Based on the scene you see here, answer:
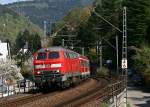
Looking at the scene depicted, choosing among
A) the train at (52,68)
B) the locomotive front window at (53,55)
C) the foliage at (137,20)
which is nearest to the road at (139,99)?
the train at (52,68)

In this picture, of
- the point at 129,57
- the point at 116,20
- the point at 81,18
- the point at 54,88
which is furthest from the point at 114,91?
the point at 81,18

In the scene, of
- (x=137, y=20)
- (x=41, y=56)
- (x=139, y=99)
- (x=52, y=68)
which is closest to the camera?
(x=52, y=68)

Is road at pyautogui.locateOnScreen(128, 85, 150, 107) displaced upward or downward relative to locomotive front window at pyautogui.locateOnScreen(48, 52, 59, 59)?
downward

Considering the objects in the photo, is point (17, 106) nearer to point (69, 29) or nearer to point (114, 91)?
point (114, 91)

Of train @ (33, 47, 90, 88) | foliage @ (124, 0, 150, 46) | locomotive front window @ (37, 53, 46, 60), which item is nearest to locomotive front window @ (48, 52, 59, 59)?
train @ (33, 47, 90, 88)

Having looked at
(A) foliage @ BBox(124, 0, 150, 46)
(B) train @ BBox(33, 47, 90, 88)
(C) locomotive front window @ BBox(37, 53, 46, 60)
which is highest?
(A) foliage @ BBox(124, 0, 150, 46)

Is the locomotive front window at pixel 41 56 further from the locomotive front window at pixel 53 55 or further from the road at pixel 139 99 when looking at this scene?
the road at pixel 139 99

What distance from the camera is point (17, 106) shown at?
2584 cm

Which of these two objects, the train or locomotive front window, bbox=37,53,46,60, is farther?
locomotive front window, bbox=37,53,46,60

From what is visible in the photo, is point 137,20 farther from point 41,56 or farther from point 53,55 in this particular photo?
point 41,56

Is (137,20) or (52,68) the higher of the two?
(137,20)

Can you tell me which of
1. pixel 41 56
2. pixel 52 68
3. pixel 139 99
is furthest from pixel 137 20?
pixel 52 68

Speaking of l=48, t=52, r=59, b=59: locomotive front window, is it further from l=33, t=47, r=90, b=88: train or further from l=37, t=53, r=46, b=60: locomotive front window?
l=37, t=53, r=46, b=60: locomotive front window

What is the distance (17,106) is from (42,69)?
11781 mm
